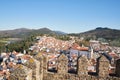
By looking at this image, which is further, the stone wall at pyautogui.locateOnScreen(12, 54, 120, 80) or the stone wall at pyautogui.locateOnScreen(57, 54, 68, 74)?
the stone wall at pyautogui.locateOnScreen(57, 54, 68, 74)

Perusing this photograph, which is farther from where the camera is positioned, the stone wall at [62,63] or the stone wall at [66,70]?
the stone wall at [62,63]

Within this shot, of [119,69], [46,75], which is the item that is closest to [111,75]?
[119,69]

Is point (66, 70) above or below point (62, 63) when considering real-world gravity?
below

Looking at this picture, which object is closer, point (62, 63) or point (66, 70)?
point (62, 63)

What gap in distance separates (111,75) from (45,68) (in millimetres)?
3095

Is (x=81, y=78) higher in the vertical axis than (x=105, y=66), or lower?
lower

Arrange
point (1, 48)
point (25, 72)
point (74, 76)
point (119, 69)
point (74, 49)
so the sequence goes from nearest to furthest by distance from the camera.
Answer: point (25, 72) → point (119, 69) → point (74, 76) → point (74, 49) → point (1, 48)

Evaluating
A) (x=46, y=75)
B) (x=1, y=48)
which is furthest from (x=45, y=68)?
(x=1, y=48)

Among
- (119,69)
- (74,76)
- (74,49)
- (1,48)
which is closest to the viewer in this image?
(119,69)

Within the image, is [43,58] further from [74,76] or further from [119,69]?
→ [119,69]

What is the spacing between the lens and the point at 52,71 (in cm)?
1034

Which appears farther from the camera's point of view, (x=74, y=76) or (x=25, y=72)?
(x=74, y=76)

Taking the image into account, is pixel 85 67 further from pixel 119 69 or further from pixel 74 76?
pixel 119 69

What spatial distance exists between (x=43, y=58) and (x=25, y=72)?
2341mm
